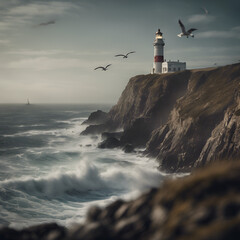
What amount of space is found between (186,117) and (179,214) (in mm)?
40145

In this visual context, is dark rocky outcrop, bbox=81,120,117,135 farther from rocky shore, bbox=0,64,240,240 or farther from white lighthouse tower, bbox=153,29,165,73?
white lighthouse tower, bbox=153,29,165,73

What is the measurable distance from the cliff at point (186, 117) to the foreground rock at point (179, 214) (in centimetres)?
2767

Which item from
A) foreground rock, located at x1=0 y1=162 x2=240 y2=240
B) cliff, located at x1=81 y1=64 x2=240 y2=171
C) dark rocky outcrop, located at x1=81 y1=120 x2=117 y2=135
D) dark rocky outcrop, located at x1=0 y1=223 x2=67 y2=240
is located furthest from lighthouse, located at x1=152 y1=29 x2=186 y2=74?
foreground rock, located at x1=0 y1=162 x2=240 y2=240

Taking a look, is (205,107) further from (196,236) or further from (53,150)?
(196,236)

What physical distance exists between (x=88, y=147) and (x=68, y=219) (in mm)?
36375

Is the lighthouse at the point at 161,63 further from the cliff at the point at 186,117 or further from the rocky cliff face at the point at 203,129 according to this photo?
the rocky cliff face at the point at 203,129

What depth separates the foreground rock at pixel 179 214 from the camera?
8.76m

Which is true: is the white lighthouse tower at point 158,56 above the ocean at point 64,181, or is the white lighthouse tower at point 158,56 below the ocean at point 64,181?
above

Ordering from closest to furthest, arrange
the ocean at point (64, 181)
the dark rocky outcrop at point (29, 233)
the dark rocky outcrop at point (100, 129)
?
the dark rocky outcrop at point (29, 233) → the ocean at point (64, 181) → the dark rocky outcrop at point (100, 129)

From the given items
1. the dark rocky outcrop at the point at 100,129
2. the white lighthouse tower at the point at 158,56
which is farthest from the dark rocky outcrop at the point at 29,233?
the white lighthouse tower at the point at 158,56

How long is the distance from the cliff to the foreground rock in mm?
27673

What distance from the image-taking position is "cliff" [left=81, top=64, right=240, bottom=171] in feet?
130

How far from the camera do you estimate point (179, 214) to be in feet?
31.2

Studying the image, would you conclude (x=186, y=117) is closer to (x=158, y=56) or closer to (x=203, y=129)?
(x=203, y=129)
